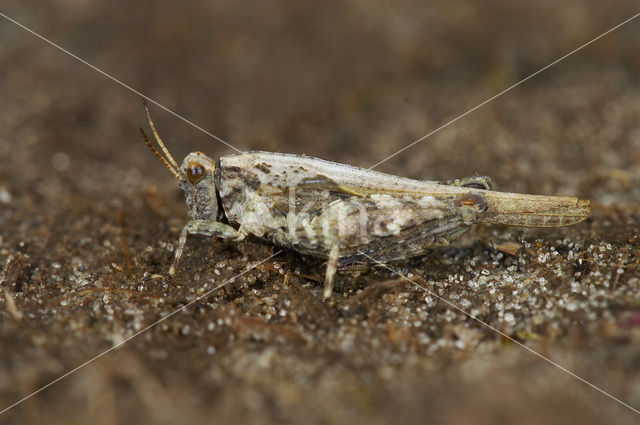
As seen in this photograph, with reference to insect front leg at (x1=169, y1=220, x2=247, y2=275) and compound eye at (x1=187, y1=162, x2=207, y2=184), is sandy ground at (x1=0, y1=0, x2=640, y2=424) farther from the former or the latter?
compound eye at (x1=187, y1=162, x2=207, y2=184)

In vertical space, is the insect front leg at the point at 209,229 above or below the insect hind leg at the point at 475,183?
Answer: below

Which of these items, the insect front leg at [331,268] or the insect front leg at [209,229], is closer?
the insect front leg at [331,268]

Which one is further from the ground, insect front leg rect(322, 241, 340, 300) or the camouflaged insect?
the camouflaged insect

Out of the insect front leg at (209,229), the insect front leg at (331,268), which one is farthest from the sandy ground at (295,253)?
the insect front leg at (209,229)

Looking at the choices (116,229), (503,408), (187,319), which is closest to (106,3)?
(116,229)

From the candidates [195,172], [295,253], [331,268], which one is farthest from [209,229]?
[331,268]

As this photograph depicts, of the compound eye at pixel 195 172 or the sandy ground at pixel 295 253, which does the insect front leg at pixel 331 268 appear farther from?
the compound eye at pixel 195 172

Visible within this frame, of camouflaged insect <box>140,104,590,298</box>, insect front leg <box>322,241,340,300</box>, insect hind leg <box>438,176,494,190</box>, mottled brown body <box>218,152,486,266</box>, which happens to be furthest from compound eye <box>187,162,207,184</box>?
insect hind leg <box>438,176,494,190</box>
